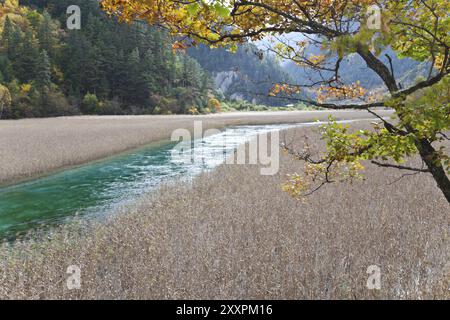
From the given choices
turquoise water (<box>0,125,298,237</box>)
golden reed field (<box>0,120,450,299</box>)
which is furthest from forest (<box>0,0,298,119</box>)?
golden reed field (<box>0,120,450,299</box>)

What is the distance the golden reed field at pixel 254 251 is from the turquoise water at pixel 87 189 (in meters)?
1.82

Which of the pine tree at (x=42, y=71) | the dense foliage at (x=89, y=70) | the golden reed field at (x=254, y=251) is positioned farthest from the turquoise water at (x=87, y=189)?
the pine tree at (x=42, y=71)

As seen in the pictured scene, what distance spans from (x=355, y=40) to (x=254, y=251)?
4.13 m

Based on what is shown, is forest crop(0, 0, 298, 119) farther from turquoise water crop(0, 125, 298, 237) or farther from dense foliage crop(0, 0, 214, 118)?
turquoise water crop(0, 125, 298, 237)

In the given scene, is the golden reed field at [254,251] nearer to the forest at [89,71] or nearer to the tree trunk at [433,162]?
the tree trunk at [433,162]

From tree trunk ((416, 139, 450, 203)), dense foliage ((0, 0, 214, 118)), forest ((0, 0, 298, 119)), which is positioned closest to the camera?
tree trunk ((416, 139, 450, 203))

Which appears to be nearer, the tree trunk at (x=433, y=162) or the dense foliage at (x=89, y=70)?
the tree trunk at (x=433, y=162)

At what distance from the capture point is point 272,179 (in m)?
12.6

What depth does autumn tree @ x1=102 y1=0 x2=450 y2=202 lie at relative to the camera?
10.3ft

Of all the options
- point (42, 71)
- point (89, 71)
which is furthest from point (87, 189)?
point (89, 71)

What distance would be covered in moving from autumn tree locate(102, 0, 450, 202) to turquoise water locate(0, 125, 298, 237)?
7.85 metres

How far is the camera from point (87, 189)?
13.6 metres

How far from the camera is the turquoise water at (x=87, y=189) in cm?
1038
